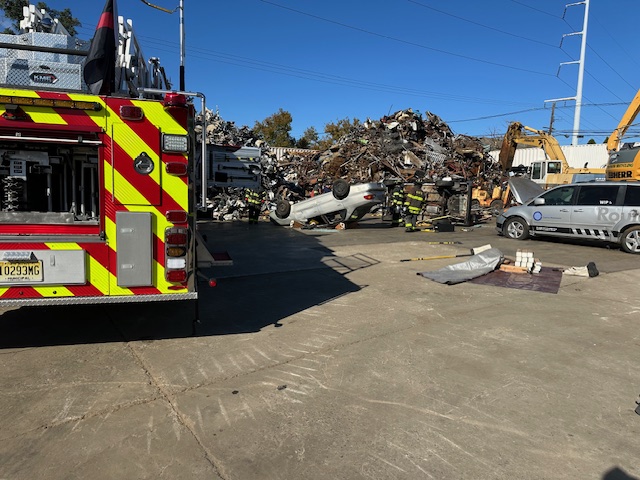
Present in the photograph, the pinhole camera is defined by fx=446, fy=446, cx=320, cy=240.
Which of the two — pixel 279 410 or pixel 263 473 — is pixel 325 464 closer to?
pixel 263 473

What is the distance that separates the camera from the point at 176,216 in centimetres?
409

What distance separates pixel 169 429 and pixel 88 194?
108 inches

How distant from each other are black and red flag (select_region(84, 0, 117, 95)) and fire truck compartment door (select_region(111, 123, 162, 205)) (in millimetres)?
668

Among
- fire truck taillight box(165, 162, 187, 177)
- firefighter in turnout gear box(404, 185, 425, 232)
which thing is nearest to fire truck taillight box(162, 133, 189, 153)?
fire truck taillight box(165, 162, 187, 177)

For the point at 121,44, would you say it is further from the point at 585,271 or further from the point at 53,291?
the point at 585,271

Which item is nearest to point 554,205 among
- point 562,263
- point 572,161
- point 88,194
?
point 562,263

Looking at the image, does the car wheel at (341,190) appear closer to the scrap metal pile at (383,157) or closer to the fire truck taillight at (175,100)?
the scrap metal pile at (383,157)

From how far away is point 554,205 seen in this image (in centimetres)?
1210

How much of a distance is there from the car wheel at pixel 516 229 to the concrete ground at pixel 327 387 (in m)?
6.37

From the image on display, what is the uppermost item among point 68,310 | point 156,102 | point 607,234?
point 156,102

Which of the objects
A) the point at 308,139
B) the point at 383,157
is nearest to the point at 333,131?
the point at 308,139

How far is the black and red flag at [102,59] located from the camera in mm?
4160

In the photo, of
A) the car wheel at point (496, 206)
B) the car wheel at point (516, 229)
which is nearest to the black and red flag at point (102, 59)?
the car wheel at point (516, 229)

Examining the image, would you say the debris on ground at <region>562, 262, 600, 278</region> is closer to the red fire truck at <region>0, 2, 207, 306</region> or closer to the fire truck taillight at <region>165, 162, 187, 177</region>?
the red fire truck at <region>0, 2, 207, 306</region>
